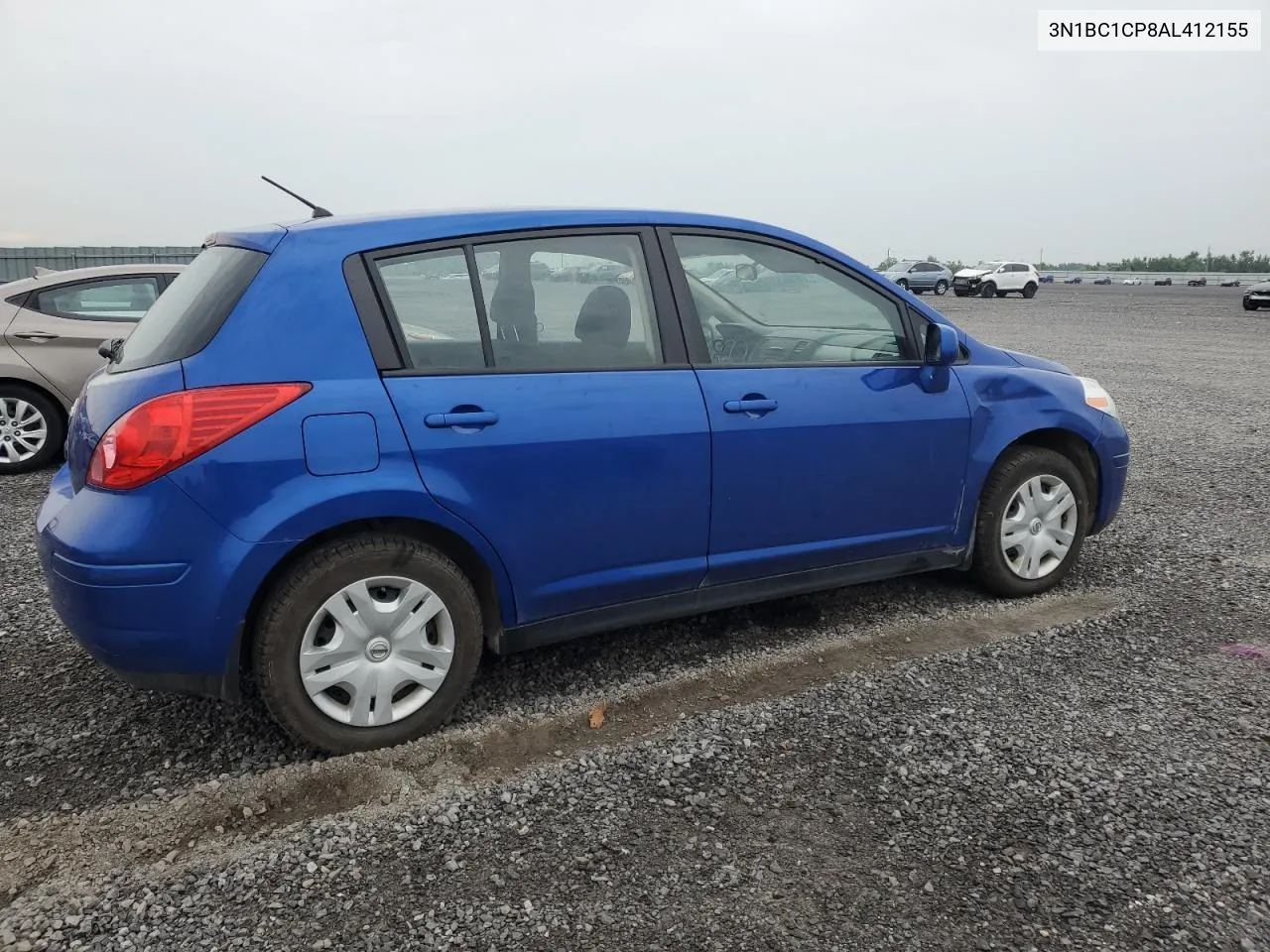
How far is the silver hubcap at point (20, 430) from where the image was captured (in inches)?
277

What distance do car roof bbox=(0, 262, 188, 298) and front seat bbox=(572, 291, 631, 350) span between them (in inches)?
204

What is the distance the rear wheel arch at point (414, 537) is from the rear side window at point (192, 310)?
2.17 feet

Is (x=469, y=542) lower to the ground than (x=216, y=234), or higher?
lower

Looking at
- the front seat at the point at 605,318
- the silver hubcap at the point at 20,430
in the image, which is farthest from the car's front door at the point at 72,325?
the front seat at the point at 605,318

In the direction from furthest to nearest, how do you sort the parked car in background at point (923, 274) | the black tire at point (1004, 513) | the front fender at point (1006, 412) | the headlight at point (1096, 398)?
the parked car in background at point (923, 274)
the headlight at point (1096, 398)
the black tire at point (1004, 513)
the front fender at point (1006, 412)

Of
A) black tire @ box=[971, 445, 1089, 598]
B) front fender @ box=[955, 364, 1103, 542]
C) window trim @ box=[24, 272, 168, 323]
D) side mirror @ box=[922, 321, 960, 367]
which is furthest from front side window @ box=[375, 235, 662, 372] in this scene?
window trim @ box=[24, 272, 168, 323]

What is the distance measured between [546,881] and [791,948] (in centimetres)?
63

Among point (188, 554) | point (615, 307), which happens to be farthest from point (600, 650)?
point (188, 554)

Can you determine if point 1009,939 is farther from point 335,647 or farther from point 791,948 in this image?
point 335,647

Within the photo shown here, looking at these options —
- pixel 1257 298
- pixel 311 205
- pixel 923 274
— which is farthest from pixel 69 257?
pixel 1257 298

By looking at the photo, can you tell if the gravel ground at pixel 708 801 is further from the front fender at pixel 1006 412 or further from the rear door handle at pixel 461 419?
the rear door handle at pixel 461 419

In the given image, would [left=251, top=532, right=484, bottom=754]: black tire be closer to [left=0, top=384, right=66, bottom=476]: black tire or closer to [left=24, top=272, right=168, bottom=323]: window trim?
[left=24, top=272, right=168, bottom=323]: window trim

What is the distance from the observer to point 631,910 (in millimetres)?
2273

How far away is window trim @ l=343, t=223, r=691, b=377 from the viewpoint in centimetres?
290
